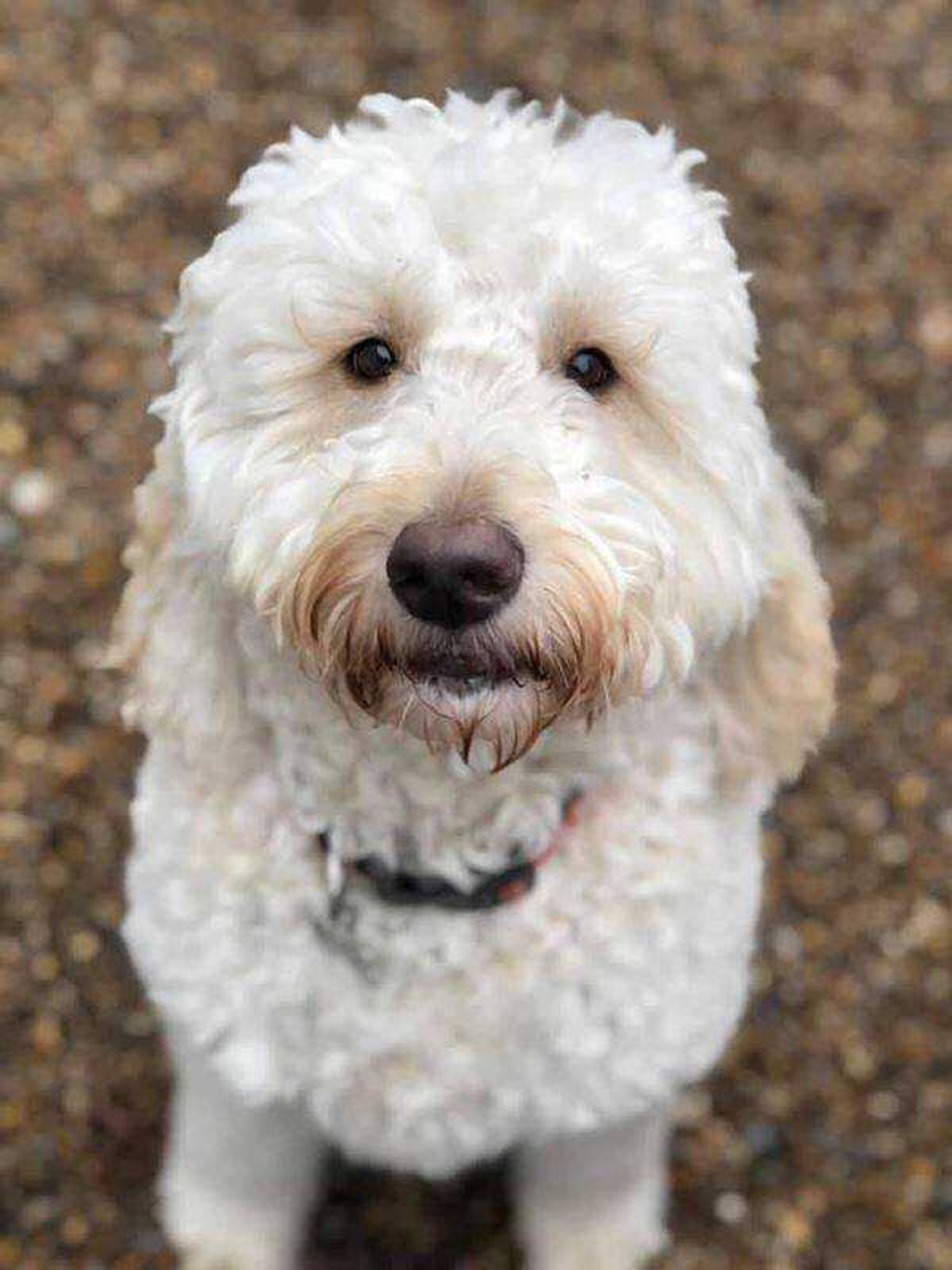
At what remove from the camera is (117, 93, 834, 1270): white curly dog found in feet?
5.50

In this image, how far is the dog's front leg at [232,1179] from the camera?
8.16 feet

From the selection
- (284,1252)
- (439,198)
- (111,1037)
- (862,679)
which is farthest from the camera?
(862,679)

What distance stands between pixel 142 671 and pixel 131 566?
0.39 ft

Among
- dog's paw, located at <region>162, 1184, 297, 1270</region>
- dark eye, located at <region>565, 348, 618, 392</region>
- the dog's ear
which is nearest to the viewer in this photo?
dark eye, located at <region>565, 348, 618, 392</region>

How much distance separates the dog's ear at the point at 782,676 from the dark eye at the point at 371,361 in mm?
473

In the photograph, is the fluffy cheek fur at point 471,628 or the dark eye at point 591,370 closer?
the fluffy cheek fur at point 471,628

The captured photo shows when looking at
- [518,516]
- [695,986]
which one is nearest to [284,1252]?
[695,986]

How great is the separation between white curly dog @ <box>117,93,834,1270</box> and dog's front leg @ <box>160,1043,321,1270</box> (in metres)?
0.03

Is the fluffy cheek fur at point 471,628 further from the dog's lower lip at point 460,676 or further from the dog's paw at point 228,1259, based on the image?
the dog's paw at point 228,1259

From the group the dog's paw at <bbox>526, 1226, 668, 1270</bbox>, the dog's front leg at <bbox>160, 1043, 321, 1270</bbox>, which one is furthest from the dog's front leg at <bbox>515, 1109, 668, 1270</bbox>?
the dog's front leg at <bbox>160, 1043, 321, 1270</bbox>

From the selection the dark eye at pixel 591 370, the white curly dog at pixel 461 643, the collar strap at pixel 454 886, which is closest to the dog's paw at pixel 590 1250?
the white curly dog at pixel 461 643

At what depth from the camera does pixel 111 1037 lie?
9.65ft

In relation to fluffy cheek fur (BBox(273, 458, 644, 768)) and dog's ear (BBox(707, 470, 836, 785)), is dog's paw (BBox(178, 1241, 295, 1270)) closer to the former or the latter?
dog's ear (BBox(707, 470, 836, 785))

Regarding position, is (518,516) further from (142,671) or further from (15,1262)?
(15,1262)
